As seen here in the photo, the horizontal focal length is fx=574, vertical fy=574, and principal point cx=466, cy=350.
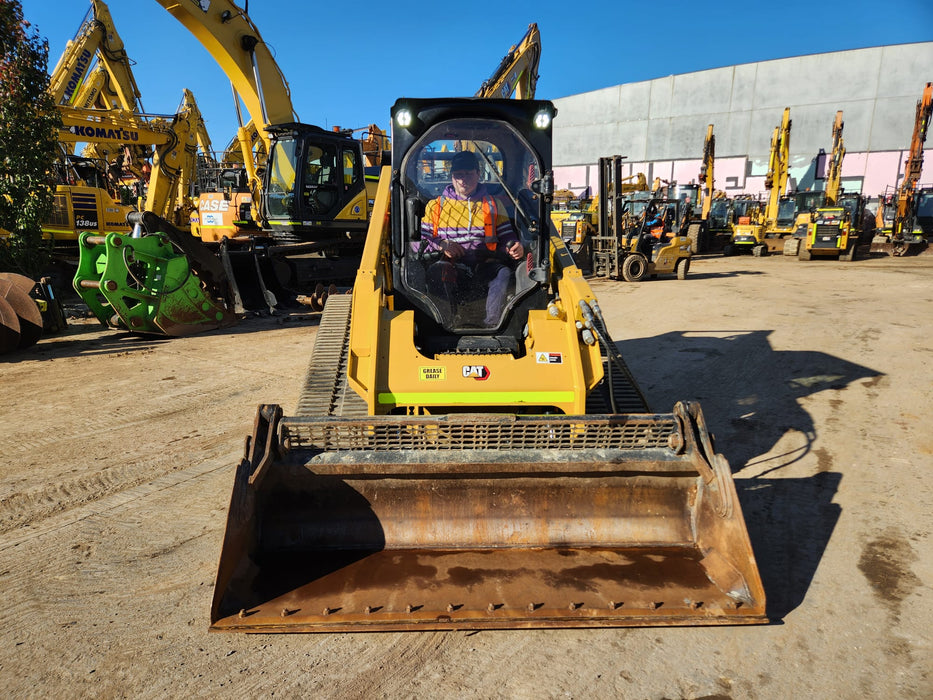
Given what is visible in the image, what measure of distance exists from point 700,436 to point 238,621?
2258 mm

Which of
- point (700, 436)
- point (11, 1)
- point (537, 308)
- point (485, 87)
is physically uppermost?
point (11, 1)

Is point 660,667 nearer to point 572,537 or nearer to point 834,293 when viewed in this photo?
point 572,537

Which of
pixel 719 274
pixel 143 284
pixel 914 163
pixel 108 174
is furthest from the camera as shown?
pixel 914 163

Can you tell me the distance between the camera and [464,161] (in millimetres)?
3781

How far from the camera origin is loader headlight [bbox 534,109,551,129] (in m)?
3.71

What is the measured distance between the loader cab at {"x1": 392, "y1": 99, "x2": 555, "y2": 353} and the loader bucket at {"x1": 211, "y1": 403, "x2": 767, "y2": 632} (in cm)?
104

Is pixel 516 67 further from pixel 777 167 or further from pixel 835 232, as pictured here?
pixel 777 167

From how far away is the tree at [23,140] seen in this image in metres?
8.45

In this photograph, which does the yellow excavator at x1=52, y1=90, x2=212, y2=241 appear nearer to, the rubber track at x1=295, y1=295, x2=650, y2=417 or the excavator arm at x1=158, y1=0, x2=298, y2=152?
the excavator arm at x1=158, y1=0, x2=298, y2=152

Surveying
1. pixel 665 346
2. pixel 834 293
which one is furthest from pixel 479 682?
pixel 834 293

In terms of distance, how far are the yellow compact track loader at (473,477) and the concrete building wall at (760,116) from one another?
33.2 metres

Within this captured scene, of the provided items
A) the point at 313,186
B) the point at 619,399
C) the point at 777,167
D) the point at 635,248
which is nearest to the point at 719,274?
the point at 635,248

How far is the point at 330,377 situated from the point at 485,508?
1.79 m

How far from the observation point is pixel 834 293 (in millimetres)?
11844
